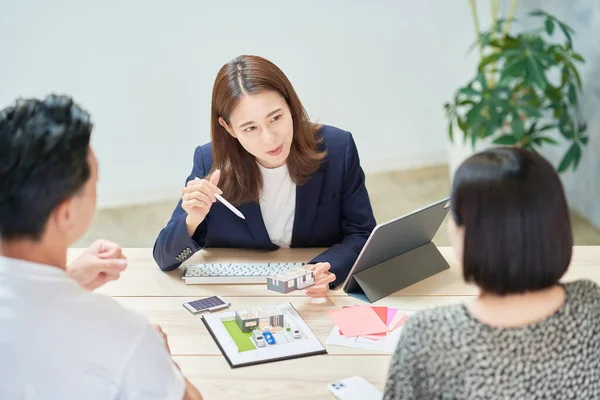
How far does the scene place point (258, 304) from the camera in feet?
5.86

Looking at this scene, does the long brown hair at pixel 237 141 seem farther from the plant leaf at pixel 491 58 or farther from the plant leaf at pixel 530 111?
the plant leaf at pixel 530 111

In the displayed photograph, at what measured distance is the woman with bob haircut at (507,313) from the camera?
1.06m

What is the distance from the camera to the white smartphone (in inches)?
54.2

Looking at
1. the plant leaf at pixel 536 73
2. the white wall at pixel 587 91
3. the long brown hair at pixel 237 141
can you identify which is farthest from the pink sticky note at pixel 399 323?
the white wall at pixel 587 91

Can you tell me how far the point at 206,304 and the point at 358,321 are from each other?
363 millimetres

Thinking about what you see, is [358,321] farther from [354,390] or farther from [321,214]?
[321,214]

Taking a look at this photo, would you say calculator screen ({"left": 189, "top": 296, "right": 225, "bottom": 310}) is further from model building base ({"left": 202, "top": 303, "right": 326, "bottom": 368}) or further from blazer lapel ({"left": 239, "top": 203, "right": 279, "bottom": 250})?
blazer lapel ({"left": 239, "top": 203, "right": 279, "bottom": 250})

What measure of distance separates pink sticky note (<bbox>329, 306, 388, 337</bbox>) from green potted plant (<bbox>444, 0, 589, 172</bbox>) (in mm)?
2160

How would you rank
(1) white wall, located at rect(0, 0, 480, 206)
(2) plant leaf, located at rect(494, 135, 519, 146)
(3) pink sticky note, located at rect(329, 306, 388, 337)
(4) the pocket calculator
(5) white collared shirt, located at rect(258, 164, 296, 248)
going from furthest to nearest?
1. (1) white wall, located at rect(0, 0, 480, 206)
2. (2) plant leaf, located at rect(494, 135, 519, 146)
3. (5) white collared shirt, located at rect(258, 164, 296, 248)
4. (4) the pocket calculator
5. (3) pink sticky note, located at rect(329, 306, 388, 337)

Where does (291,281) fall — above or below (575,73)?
below

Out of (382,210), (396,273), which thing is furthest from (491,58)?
(396,273)

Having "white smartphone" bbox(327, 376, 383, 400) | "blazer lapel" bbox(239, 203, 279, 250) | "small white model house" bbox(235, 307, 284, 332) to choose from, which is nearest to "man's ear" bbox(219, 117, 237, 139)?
"blazer lapel" bbox(239, 203, 279, 250)

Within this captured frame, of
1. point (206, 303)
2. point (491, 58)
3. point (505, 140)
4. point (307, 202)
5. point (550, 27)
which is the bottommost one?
point (505, 140)

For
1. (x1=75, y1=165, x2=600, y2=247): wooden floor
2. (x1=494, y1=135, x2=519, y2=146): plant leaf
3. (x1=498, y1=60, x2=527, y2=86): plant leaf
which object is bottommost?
(x1=75, y1=165, x2=600, y2=247): wooden floor
